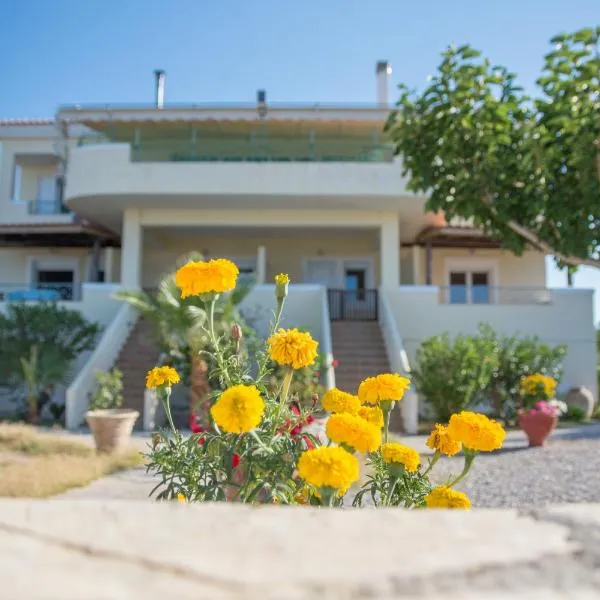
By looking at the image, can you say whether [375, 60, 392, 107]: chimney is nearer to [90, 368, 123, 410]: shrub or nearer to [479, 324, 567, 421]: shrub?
[479, 324, 567, 421]: shrub

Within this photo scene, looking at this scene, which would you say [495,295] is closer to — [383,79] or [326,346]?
[326,346]

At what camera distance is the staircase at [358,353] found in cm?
1413

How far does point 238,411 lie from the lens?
70.9 inches

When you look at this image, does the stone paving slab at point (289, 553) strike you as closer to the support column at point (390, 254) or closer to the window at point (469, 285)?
the support column at point (390, 254)

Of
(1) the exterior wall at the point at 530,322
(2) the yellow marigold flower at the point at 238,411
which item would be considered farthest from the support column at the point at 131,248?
(2) the yellow marigold flower at the point at 238,411

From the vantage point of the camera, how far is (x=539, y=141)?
6.43 meters

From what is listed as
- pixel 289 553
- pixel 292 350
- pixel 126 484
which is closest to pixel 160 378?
pixel 292 350

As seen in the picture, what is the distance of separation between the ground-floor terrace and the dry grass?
290 centimetres

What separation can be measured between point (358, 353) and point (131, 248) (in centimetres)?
779

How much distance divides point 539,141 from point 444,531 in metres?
6.33

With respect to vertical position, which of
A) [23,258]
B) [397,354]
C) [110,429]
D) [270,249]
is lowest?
[110,429]

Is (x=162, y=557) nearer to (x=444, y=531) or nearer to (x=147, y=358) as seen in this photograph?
(x=444, y=531)

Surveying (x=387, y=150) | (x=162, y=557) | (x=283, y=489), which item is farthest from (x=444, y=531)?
(x=387, y=150)

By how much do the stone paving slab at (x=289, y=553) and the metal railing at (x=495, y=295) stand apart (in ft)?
Answer: 55.0
